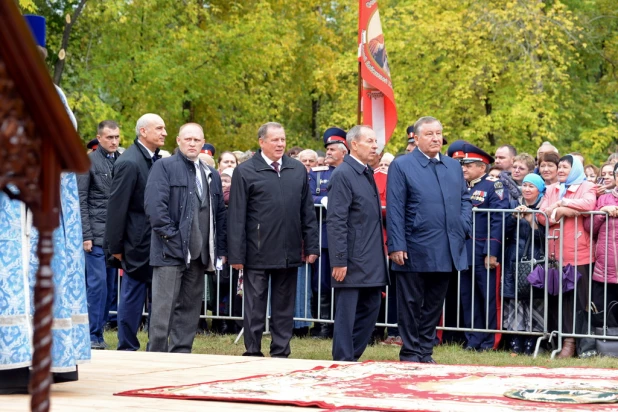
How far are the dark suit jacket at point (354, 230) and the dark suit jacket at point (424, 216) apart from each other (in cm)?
15

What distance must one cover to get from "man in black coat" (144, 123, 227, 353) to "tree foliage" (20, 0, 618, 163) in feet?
44.4

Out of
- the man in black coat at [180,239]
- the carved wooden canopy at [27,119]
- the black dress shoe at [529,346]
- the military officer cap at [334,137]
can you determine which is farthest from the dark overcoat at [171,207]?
the carved wooden canopy at [27,119]

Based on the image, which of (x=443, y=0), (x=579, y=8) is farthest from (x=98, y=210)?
(x=579, y=8)

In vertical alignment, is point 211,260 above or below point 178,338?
above

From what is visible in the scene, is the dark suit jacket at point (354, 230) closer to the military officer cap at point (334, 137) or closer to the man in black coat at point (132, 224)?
the man in black coat at point (132, 224)

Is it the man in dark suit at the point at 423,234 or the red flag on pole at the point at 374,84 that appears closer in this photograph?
the man in dark suit at the point at 423,234

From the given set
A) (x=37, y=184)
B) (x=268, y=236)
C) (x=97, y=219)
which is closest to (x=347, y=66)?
(x=97, y=219)

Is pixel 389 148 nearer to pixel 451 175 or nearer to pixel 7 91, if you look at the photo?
pixel 451 175

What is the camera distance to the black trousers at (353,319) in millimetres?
9312

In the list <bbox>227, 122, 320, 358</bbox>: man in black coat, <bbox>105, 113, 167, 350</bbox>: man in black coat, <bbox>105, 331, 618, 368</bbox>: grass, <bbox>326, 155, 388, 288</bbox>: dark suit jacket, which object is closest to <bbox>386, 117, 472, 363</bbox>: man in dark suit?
<bbox>326, 155, 388, 288</bbox>: dark suit jacket

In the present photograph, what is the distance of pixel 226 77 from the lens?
24906 millimetres

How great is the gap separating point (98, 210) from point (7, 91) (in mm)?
8484

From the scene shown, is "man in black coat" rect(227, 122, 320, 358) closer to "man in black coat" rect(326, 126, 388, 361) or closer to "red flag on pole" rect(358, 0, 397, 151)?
"man in black coat" rect(326, 126, 388, 361)

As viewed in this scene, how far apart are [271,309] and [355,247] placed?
1043 millimetres
